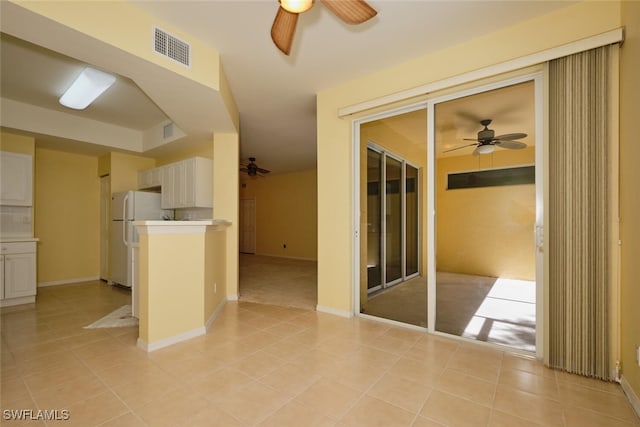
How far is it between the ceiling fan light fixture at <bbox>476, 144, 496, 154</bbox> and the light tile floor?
1829mm

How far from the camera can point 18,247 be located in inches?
150

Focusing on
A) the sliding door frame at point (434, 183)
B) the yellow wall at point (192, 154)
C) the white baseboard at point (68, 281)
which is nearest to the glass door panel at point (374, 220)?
the sliding door frame at point (434, 183)

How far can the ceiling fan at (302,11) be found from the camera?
1592 mm

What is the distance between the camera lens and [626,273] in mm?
1843

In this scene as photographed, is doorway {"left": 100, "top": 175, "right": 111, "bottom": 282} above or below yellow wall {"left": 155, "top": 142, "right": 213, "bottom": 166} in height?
below

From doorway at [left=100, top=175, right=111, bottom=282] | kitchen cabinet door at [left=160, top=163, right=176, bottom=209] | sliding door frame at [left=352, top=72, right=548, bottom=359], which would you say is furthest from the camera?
doorway at [left=100, top=175, right=111, bottom=282]

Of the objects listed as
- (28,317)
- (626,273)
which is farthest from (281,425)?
(28,317)

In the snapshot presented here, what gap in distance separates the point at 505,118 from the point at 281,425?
2.95m

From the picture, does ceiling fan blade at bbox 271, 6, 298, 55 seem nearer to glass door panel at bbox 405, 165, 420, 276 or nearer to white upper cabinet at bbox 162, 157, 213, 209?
glass door panel at bbox 405, 165, 420, 276

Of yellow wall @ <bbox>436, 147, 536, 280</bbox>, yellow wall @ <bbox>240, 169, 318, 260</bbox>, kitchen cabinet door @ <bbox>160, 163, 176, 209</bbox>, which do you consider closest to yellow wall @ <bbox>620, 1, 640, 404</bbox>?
yellow wall @ <bbox>436, 147, 536, 280</bbox>

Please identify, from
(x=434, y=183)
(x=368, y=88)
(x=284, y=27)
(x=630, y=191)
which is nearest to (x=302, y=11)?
(x=284, y=27)

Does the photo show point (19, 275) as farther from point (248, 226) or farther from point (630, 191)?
point (248, 226)

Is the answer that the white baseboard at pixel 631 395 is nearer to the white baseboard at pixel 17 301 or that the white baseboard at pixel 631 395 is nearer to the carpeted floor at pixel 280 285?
the carpeted floor at pixel 280 285

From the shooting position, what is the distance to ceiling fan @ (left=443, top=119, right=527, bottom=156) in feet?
7.95
